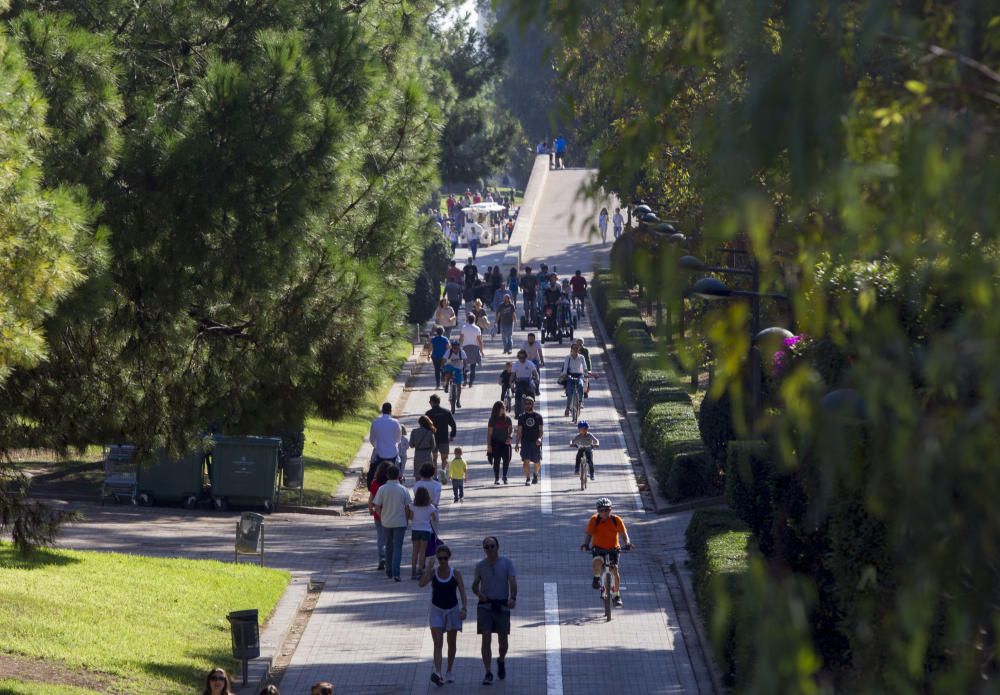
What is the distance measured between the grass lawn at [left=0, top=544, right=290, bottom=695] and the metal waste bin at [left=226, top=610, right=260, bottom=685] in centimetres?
44

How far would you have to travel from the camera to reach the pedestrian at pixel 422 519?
17031mm

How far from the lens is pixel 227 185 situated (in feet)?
39.3

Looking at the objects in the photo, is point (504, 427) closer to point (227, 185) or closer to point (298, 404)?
point (298, 404)

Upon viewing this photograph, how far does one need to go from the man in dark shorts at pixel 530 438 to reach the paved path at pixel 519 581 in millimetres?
307

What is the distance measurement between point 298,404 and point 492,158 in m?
35.8

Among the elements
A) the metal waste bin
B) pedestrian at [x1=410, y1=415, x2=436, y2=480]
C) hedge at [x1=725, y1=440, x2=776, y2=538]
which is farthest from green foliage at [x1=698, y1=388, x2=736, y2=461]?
the metal waste bin

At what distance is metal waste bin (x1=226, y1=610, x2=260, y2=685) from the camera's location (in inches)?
518

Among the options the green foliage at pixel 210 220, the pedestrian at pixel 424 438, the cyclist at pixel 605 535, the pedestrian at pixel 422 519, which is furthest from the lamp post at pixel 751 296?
the pedestrian at pixel 424 438

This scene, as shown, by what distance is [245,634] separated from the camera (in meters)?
13.2

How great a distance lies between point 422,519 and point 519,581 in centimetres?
181

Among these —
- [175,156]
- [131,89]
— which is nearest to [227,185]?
[175,156]

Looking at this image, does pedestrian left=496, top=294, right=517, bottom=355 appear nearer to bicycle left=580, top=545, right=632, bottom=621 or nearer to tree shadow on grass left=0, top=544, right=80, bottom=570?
tree shadow on grass left=0, top=544, right=80, bottom=570

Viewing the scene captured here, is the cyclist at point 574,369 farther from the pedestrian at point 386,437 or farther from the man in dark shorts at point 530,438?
the pedestrian at point 386,437

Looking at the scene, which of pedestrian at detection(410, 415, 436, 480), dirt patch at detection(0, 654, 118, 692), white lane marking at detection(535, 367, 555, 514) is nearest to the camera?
dirt patch at detection(0, 654, 118, 692)
